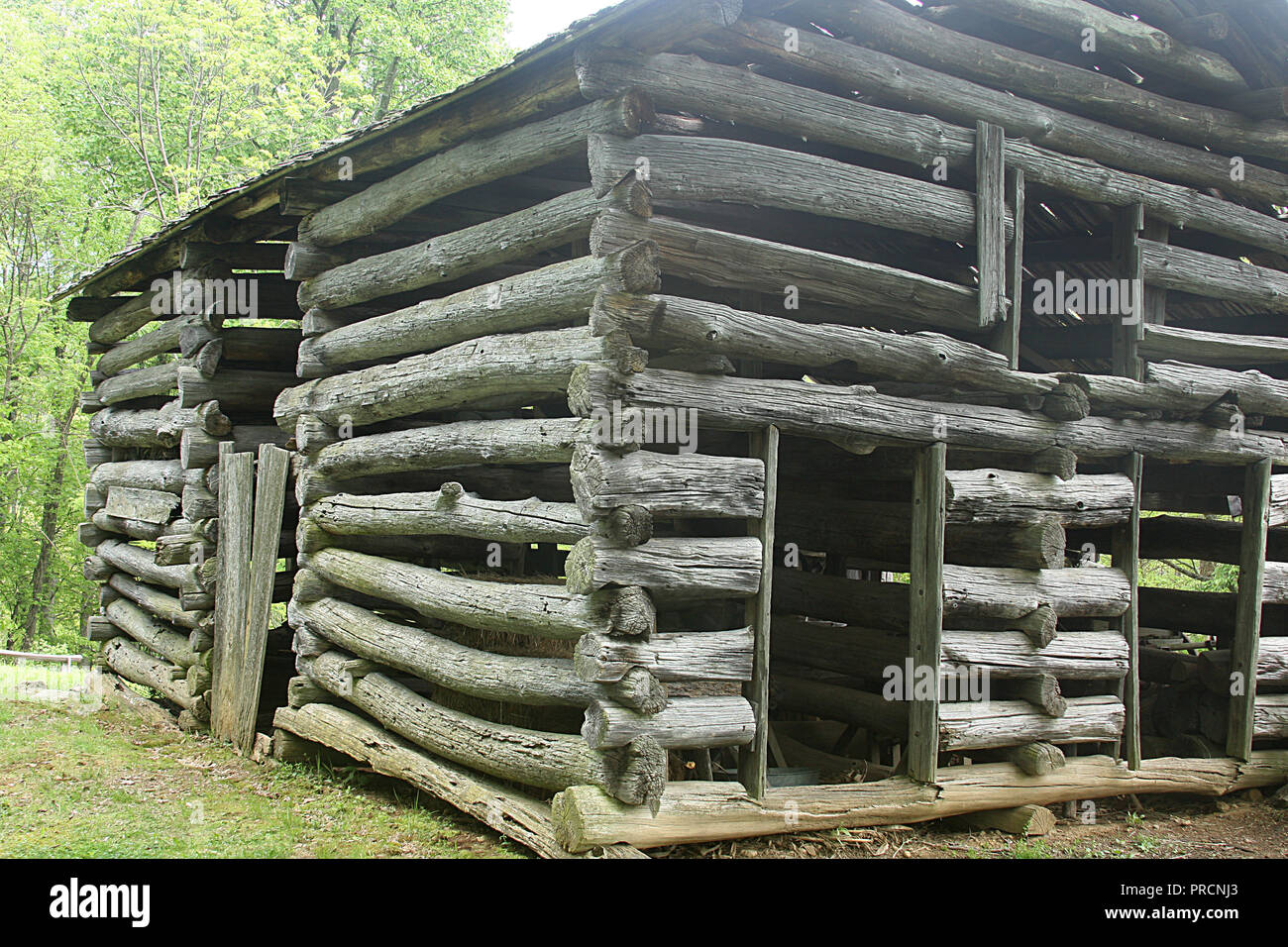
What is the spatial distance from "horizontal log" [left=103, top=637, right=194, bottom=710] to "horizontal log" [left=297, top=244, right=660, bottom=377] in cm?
354

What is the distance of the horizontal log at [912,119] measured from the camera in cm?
569

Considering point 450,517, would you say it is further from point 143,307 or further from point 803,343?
point 143,307

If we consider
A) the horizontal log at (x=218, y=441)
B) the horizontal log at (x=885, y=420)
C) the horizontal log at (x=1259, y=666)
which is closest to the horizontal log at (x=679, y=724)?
the horizontal log at (x=885, y=420)

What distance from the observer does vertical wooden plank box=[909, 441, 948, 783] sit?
6.59 m

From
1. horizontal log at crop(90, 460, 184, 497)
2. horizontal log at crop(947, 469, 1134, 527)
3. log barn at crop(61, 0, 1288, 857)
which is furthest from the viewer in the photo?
horizontal log at crop(90, 460, 184, 497)

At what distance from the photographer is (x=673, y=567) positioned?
5.50 meters

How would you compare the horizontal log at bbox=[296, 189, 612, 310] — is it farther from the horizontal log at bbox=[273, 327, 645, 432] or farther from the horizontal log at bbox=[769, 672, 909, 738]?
the horizontal log at bbox=[769, 672, 909, 738]

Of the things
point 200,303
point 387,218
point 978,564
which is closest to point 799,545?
point 978,564

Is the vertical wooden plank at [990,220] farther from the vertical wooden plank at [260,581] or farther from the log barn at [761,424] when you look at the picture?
the vertical wooden plank at [260,581]

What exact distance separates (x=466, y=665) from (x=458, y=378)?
5.68 feet

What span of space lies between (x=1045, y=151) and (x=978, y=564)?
2.82 meters

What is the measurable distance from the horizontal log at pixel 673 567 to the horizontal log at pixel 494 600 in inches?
4.2

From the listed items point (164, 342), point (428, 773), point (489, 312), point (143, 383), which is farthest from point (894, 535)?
point (143, 383)

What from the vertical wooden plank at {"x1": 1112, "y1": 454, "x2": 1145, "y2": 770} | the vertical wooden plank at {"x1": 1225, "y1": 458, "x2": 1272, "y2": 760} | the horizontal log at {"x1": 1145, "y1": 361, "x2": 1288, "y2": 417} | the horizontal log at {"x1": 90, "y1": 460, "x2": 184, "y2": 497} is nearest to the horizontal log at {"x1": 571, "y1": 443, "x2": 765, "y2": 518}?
the vertical wooden plank at {"x1": 1112, "y1": 454, "x2": 1145, "y2": 770}
